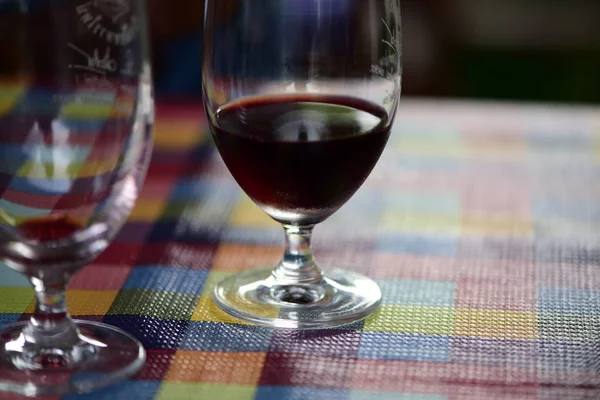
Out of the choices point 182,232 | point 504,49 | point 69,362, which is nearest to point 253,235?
point 182,232

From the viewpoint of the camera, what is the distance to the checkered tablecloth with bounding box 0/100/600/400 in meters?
0.54

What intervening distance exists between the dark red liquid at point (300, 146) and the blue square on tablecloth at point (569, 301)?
14cm

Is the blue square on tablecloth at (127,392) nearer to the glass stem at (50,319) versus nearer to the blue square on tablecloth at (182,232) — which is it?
the glass stem at (50,319)

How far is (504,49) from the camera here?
2.71m

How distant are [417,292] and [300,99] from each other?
0.15m

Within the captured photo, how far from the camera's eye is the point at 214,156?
Answer: 0.94 metres

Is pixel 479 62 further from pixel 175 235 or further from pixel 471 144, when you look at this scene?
pixel 175 235

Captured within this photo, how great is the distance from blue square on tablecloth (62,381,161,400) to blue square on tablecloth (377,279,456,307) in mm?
182

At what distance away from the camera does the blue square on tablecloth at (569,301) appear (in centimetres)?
63

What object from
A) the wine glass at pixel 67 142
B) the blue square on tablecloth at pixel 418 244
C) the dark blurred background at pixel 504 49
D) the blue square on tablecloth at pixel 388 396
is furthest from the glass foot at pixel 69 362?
the dark blurred background at pixel 504 49

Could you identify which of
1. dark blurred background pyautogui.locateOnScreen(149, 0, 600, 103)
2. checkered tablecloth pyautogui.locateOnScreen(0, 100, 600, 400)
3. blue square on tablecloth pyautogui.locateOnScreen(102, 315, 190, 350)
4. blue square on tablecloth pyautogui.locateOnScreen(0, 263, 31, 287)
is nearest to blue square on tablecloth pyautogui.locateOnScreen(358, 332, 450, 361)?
checkered tablecloth pyautogui.locateOnScreen(0, 100, 600, 400)

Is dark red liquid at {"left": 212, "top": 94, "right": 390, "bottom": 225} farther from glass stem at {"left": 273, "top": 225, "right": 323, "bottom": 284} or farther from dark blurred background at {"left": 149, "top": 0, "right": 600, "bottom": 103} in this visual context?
dark blurred background at {"left": 149, "top": 0, "right": 600, "bottom": 103}

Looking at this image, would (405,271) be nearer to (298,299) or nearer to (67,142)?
(298,299)

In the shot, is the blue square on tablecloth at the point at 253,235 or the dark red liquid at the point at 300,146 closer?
the dark red liquid at the point at 300,146
